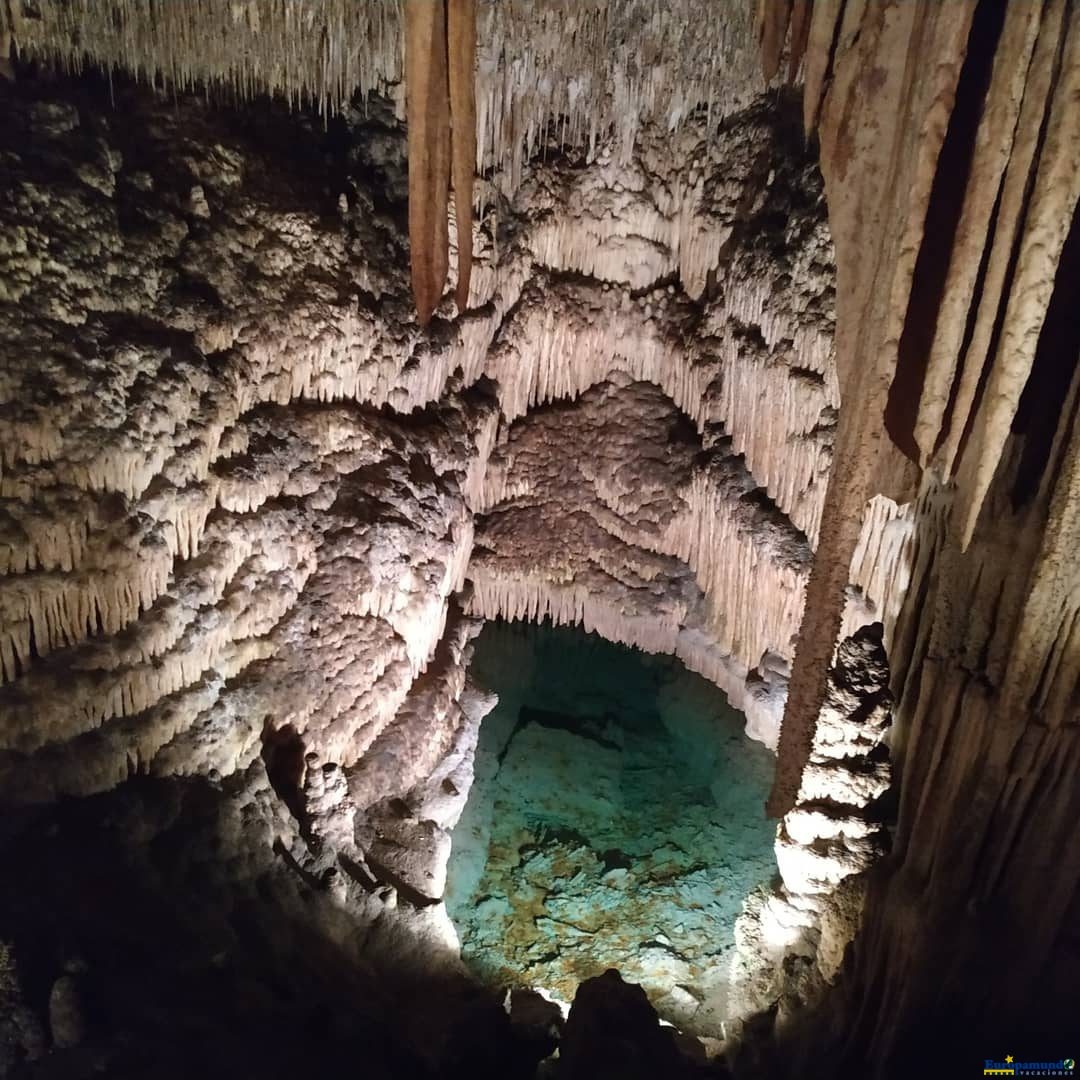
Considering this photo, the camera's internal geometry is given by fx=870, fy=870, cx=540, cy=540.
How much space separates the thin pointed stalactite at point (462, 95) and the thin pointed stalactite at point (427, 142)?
6 centimetres

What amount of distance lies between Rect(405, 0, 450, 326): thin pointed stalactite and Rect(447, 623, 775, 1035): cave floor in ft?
12.4

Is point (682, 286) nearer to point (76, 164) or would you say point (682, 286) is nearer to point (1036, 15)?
point (76, 164)

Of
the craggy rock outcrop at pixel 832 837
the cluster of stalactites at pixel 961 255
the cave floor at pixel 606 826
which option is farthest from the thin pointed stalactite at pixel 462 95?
the cave floor at pixel 606 826

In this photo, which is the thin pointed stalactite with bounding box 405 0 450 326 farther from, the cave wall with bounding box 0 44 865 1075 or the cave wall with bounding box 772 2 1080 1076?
the cave wall with bounding box 772 2 1080 1076

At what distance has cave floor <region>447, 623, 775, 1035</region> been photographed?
19.4 feet

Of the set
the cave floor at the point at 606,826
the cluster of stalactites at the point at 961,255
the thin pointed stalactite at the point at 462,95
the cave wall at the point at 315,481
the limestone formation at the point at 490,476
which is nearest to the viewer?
the cluster of stalactites at the point at 961,255

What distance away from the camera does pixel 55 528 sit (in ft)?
13.0

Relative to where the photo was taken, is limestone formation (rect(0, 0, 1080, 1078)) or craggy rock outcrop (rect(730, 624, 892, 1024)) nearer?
limestone formation (rect(0, 0, 1080, 1078))

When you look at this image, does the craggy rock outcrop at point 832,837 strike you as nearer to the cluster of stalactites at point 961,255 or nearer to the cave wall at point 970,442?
the cave wall at point 970,442

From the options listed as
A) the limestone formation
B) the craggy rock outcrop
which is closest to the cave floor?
the limestone formation
